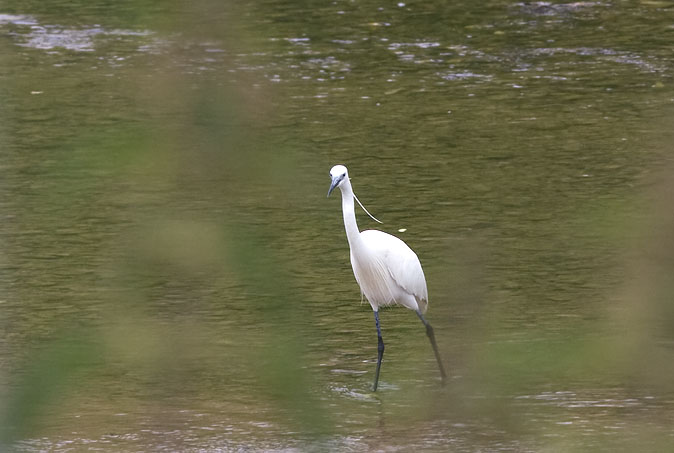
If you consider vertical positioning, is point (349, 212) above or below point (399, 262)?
above

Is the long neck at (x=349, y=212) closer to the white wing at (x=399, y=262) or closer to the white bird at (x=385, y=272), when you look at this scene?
the white bird at (x=385, y=272)

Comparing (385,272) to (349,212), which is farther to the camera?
(385,272)

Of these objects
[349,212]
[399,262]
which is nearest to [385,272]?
[399,262]

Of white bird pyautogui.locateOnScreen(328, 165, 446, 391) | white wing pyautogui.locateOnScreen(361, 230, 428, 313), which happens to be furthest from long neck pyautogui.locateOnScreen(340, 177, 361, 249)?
white wing pyautogui.locateOnScreen(361, 230, 428, 313)

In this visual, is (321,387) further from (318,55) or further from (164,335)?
(318,55)

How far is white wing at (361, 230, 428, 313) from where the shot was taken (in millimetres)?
4871

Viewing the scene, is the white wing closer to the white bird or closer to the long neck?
the white bird

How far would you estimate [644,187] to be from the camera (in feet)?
4.76

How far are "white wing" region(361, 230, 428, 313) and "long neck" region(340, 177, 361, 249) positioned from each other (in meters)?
0.18

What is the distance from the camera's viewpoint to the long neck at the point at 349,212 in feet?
14.2

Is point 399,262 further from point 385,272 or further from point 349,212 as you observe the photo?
point 349,212

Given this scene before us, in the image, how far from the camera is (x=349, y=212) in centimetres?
443

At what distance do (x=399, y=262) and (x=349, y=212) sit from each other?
21.9 inches

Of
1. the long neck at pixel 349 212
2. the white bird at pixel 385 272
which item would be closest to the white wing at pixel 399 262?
the white bird at pixel 385 272
